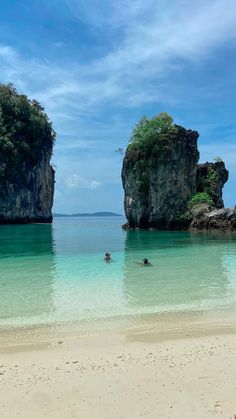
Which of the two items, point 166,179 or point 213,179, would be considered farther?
point 213,179

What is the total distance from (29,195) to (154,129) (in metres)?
33.9

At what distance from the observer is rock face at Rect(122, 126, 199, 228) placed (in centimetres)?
4462

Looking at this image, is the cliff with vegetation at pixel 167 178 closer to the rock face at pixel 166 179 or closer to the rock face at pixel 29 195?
the rock face at pixel 166 179

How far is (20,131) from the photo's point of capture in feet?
231

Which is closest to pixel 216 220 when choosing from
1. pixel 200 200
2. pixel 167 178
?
pixel 200 200

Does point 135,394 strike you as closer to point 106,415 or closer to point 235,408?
point 106,415

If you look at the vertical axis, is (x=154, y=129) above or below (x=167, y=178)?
above

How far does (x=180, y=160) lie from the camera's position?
44.7 m

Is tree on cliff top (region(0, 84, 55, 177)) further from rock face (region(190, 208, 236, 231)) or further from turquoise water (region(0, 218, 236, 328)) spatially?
turquoise water (region(0, 218, 236, 328))

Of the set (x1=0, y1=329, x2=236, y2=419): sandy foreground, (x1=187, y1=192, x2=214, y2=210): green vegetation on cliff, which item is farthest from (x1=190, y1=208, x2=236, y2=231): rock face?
(x1=0, y1=329, x2=236, y2=419): sandy foreground

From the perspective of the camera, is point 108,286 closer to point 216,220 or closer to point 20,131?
point 216,220

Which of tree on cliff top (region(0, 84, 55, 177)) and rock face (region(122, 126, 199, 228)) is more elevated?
tree on cliff top (region(0, 84, 55, 177))

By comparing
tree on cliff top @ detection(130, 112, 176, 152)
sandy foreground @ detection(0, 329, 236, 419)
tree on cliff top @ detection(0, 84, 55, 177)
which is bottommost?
sandy foreground @ detection(0, 329, 236, 419)

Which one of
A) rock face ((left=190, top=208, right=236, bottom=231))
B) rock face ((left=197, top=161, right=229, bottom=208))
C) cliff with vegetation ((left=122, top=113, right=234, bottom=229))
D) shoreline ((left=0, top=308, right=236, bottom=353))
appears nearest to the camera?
shoreline ((left=0, top=308, right=236, bottom=353))
